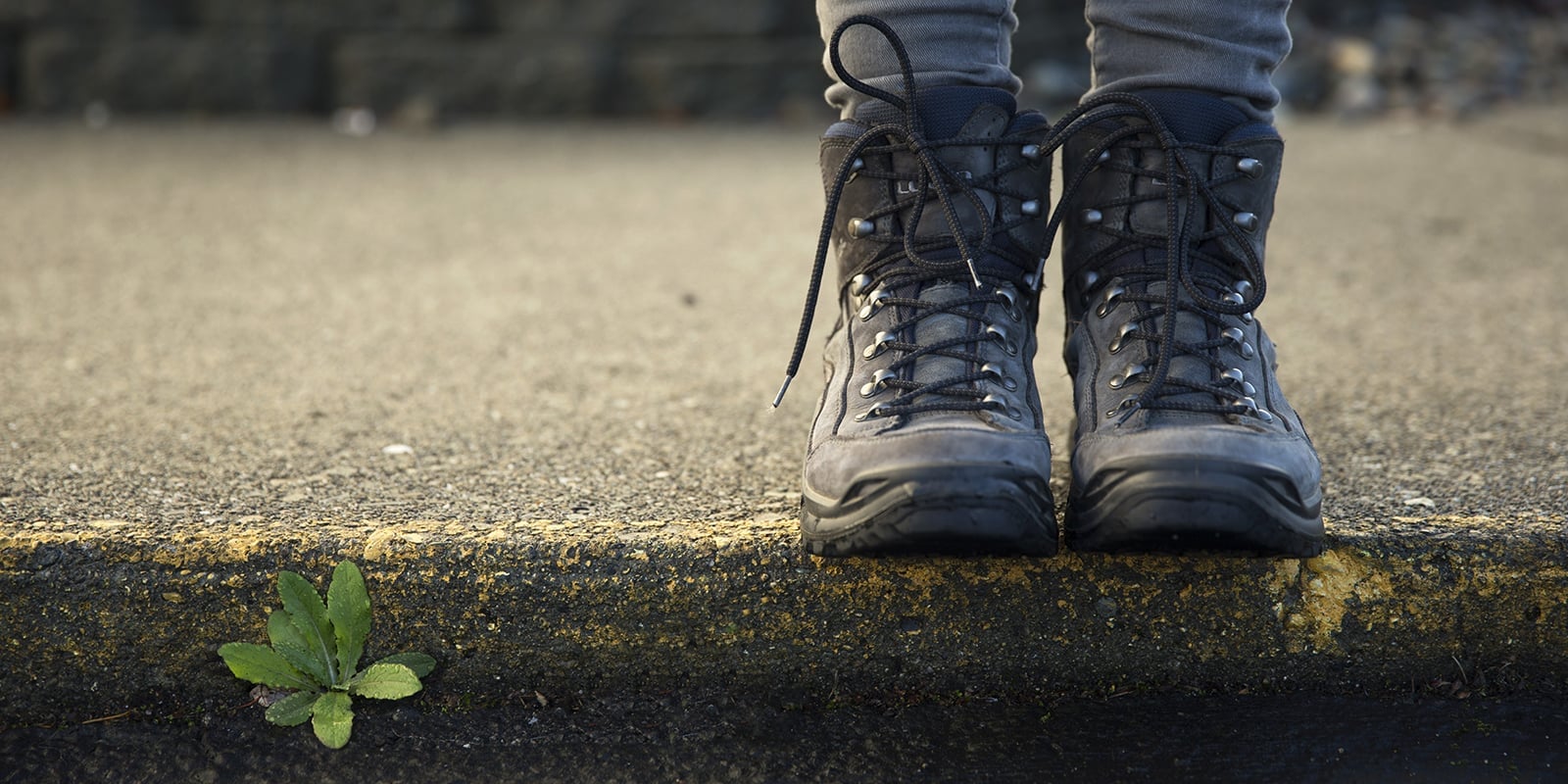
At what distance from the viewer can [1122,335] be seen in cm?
114

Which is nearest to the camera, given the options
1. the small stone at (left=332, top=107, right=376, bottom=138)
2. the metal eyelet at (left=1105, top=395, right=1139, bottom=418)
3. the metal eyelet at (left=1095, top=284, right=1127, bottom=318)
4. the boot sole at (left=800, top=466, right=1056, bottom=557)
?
the boot sole at (left=800, top=466, right=1056, bottom=557)

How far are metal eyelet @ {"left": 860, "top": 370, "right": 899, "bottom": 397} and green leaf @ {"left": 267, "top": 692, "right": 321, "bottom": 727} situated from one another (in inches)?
23.1

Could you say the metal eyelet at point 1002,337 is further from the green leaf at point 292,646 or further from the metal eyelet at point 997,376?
the green leaf at point 292,646

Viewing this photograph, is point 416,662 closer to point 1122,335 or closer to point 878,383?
point 878,383

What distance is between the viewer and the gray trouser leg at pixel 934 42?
3.85 feet

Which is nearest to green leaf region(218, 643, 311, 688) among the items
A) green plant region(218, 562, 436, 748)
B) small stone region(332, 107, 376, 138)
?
green plant region(218, 562, 436, 748)

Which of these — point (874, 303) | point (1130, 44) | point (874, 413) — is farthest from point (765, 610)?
point (1130, 44)

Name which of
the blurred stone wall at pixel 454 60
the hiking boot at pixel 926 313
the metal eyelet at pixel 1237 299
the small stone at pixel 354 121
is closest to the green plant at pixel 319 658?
the hiking boot at pixel 926 313

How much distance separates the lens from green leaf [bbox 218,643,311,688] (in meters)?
1.09

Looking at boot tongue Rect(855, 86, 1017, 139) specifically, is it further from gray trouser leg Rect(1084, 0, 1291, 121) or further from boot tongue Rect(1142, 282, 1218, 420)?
boot tongue Rect(1142, 282, 1218, 420)

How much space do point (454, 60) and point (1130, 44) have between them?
3125mm

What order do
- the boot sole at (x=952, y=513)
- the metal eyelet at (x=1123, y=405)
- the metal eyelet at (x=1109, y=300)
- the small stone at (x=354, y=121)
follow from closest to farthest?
the boot sole at (x=952, y=513), the metal eyelet at (x=1123, y=405), the metal eyelet at (x=1109, y=300), the small stone at (x=354, y=121)

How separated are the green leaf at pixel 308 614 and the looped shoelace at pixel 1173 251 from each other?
75 centimetres

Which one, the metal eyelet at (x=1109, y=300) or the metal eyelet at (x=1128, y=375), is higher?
the metal eyelet at (x=1109, y=300)
